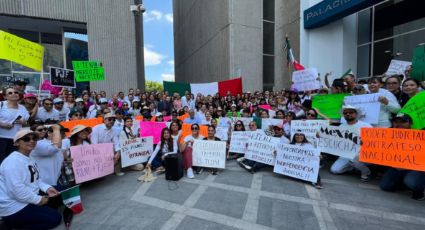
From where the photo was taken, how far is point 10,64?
14750 millimetres

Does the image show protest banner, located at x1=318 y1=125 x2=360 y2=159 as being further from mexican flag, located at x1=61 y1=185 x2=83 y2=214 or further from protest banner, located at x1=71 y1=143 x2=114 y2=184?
mexican flag, located at x1=61 y1=185 x2=83 y2=214

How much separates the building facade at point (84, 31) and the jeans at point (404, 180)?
44.4 feet

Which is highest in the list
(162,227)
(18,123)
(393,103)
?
(393,103)

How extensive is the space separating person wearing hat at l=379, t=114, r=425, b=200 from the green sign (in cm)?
172

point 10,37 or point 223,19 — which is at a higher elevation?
point 223,19

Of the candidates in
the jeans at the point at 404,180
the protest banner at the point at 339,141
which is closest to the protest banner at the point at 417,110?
the jeans at the point at 404,180

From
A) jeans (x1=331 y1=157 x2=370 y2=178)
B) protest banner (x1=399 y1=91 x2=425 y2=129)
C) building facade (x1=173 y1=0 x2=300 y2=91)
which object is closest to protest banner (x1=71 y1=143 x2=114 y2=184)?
jeans (x1=331 y1=157 x2=370 y2=178)

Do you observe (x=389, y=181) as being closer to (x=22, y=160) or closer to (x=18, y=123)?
(x=22, y=160)

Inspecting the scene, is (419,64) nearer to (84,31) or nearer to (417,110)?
(417,110)

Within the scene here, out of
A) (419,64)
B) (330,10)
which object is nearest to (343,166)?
(419,64)

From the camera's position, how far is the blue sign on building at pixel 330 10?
405 inches

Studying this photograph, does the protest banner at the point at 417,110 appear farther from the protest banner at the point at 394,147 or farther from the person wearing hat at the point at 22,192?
the person wearing hat at the point at 22,192

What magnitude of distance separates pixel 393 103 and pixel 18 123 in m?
7.49

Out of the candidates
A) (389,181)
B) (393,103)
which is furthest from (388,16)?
(389,181)
